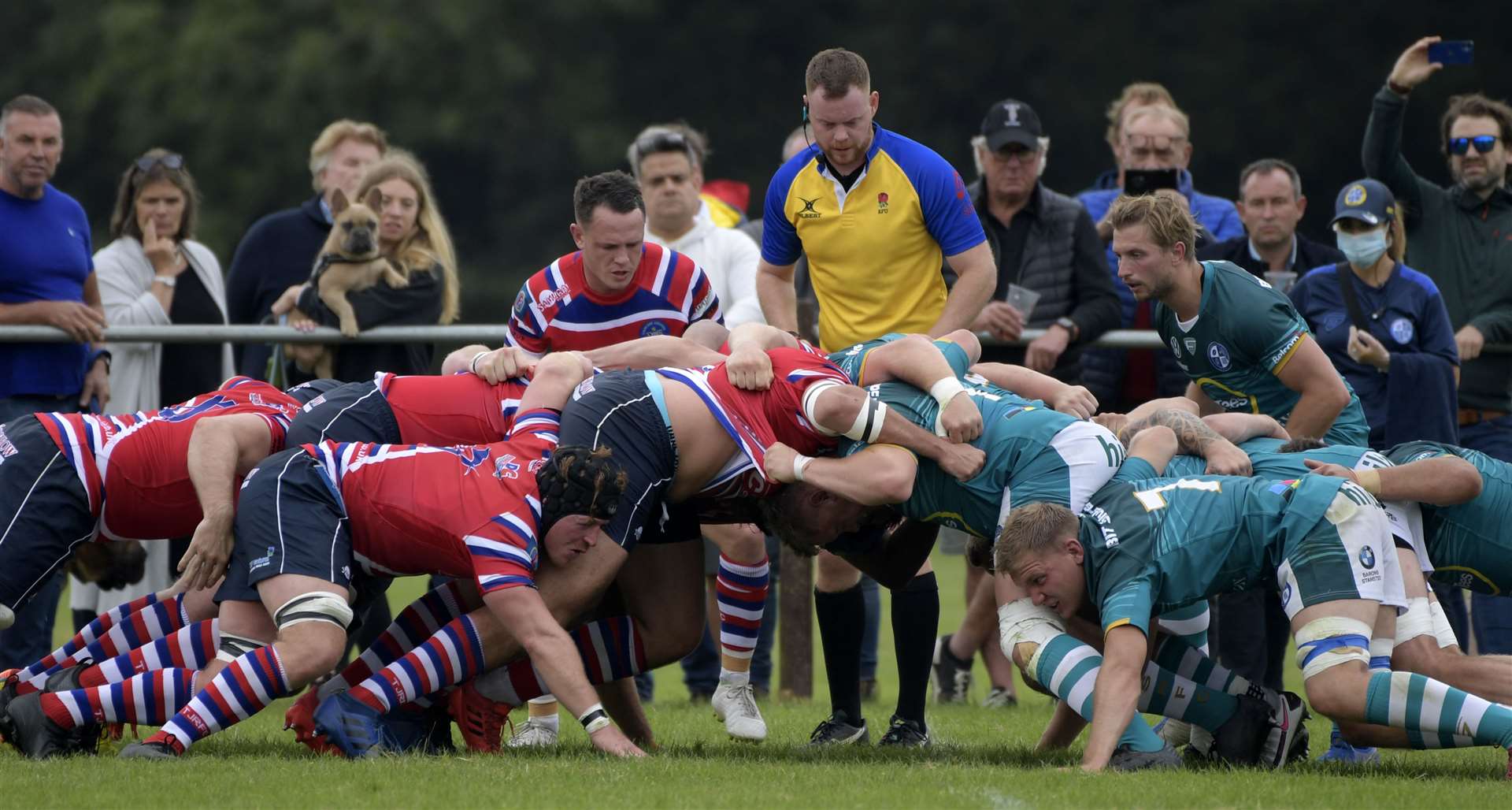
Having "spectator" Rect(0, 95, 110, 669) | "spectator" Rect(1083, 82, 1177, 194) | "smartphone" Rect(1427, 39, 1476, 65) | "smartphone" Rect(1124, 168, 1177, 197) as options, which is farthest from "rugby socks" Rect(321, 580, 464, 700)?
"smartphone" Rect(1427, 39, 1476, 65)

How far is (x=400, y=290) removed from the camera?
9.53 m

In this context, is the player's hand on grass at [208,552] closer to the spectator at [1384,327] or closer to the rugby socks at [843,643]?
the rugby socks at [843,643]

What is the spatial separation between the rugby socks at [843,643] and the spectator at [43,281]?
3.70 m

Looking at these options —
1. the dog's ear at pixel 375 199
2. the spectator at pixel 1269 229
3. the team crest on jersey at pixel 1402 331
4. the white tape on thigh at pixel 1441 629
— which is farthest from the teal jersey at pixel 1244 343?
the dog's ear at pixel 375 199

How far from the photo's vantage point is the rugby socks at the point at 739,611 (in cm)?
751

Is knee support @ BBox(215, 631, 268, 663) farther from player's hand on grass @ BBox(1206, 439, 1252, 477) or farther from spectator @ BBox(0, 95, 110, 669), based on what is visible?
player's hand on grass @ BBox(1206, 439, 1252, 477)

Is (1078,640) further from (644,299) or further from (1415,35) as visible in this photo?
(1415,35)

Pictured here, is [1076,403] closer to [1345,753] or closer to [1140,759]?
[1140,759]

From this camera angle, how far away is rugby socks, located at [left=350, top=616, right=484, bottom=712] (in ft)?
22.0

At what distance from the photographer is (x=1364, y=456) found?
6805mm

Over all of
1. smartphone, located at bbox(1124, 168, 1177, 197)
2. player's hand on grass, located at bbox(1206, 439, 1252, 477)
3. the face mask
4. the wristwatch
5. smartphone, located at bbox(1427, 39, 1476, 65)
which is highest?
smartphone, located at bbox(1427, 39, 1476, 65)

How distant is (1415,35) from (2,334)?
22868mm

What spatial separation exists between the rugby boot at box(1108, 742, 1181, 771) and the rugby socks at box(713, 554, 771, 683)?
1694 mm

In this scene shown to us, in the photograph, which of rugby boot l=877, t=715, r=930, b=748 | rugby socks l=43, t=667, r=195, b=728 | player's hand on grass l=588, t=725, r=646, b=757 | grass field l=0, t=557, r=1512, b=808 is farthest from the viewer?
rugby boot l=877, t=715, r=930, b=748
